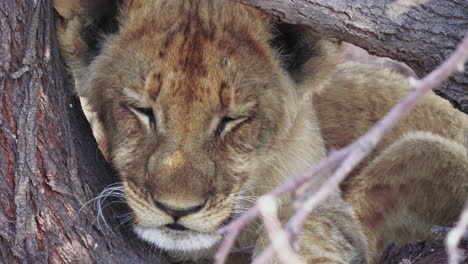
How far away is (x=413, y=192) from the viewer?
3.43m

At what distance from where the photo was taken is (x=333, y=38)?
2.78m

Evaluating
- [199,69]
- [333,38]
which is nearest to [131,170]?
[199,69]

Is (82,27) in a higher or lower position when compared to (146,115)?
higher

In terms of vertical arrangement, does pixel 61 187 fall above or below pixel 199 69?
below

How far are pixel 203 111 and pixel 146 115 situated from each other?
0.22 meters

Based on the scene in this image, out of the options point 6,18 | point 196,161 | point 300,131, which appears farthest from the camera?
point 300,131

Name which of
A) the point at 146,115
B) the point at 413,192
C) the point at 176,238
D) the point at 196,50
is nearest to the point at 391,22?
the point at 196,50

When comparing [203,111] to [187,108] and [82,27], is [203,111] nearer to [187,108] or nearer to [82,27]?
[187,108]

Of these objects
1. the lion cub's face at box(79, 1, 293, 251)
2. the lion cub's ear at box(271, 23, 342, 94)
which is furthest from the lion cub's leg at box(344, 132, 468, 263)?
the lion cub's face at box(79, 1, 293, 251)

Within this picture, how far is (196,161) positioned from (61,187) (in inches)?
17.9

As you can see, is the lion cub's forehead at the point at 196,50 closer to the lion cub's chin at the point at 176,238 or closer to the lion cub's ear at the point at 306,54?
the lion cub's ear at the point at 306,54

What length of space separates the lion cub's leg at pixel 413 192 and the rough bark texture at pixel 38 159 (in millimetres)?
1332

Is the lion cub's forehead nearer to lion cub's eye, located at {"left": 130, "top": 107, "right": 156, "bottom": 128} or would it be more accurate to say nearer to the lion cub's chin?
lion cub's eye, located at {"left": 130, "top": 107, "right": 156, "bottom": 128}

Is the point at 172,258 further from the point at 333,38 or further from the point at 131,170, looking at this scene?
the point at 333,38
